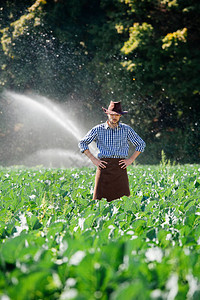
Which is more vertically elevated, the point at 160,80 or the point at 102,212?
the point at 160,80

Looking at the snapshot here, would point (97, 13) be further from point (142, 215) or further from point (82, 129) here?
point (142, 215)

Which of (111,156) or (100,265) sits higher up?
(111,156)

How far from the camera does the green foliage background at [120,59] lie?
67.9 feet

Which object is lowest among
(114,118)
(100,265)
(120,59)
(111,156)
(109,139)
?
(100,265)

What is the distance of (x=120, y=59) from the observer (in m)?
24.3

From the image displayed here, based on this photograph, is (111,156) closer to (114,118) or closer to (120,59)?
(114,118)

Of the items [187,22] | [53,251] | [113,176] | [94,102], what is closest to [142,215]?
[53,251]

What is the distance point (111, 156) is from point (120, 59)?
20.0 metres

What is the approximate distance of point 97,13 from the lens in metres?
25.9

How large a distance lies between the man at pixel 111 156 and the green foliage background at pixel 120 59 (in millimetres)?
15654

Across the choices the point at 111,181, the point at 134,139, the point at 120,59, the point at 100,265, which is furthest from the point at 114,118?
the point at 120,59

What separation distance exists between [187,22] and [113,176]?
1931cm

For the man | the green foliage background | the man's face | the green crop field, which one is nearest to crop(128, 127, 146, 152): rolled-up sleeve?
the man

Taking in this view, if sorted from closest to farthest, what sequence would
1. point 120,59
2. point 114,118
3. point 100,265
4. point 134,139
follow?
point 100,265 < point 114,118 < point 134,139 < point 120,59
